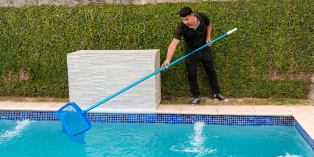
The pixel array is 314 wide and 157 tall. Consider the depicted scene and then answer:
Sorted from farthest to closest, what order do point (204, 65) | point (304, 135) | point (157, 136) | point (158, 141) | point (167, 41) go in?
point (167, 41)
point (204, 65)
point (157, 136)
point (158, 141)
point (304, 135)

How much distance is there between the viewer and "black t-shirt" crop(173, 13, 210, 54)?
4.86 m

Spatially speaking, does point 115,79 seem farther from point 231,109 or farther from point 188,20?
point 231,109

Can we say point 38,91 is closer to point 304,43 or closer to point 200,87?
point 200,87

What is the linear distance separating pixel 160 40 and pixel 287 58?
2274 millimetres

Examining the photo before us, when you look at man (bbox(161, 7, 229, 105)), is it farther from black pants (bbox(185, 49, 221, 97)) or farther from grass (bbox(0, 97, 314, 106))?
grass (bbox(0, 97, 314, 106))

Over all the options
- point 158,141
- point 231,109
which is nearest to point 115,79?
point 158,141

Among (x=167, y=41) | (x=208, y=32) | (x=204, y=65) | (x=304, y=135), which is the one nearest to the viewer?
(x=304, y=135)

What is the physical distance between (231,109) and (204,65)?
3.03ft

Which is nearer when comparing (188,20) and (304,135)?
(304,135)

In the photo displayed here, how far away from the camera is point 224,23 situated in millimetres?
5504

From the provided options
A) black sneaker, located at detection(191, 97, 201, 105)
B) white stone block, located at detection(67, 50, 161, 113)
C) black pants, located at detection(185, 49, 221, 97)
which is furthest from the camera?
black sneaker, located at detection(191, 97, 201, 105)

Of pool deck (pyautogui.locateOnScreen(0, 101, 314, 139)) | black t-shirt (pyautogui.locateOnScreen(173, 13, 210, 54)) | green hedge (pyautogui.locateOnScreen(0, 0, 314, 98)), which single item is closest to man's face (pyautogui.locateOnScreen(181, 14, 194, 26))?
black t-shirt (pyautogui.locateOnScreen(173, 13, 210, 54))

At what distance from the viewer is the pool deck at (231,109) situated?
4683 millimetres

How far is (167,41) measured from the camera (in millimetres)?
5730
